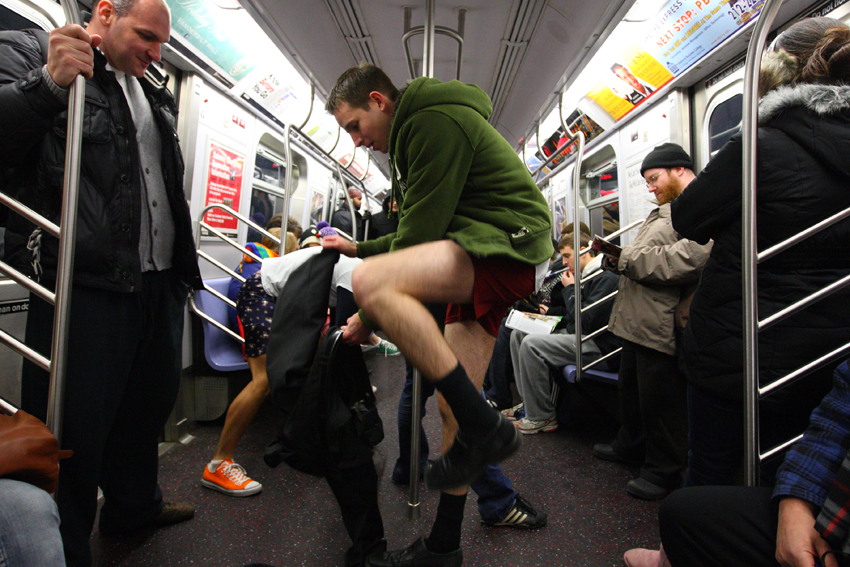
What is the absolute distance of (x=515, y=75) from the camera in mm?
3098

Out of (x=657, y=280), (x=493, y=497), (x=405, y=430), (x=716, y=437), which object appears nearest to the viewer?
(x=716, y=437)

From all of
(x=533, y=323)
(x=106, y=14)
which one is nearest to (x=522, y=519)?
(x=533, y=323)

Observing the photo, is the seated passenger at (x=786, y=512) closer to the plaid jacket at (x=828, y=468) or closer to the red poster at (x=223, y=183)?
the plaid jacket at (x=828, y=468)

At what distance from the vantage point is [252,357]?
230 centimetres

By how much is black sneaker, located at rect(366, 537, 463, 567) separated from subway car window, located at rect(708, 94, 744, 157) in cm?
291

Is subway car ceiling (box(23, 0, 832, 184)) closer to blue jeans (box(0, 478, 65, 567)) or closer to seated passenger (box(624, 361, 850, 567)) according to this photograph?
seated passenger (box(624, 361, 850, 567))

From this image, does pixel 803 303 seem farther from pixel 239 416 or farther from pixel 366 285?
pixel 239 416

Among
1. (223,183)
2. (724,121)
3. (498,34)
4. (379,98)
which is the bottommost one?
(379,98)

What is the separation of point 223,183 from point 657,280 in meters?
3.48

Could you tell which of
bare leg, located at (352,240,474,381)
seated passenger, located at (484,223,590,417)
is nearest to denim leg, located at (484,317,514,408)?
seated passenger, located at (484,223,590,417)

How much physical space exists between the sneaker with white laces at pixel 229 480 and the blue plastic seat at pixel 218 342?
29.3 inches

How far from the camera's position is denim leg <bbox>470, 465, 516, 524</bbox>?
175 centimetres

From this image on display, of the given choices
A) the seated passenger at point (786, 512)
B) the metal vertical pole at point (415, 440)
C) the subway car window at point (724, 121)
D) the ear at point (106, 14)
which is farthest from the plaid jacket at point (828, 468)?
the subway car window at point (724, 121)

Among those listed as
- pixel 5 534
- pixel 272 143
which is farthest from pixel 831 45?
pixel 272 143
